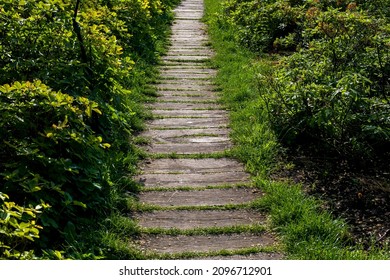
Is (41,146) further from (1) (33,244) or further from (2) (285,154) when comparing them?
(2) (285,154)

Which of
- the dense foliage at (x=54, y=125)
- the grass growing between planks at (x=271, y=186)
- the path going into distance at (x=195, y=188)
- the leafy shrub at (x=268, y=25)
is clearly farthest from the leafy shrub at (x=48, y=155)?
the leafy shrub at (x=268, y=25)

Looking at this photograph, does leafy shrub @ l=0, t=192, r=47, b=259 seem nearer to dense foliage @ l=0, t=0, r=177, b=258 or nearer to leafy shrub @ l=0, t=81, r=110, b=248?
dense foliage @ l=0, t=0, r=177, b=258

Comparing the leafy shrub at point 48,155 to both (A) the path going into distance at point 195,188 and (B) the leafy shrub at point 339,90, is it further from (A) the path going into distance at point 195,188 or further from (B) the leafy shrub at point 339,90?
(B) the leafy shrub at point 339,90

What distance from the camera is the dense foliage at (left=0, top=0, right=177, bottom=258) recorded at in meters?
4.09

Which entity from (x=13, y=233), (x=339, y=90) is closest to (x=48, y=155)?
(x=13, y=233)

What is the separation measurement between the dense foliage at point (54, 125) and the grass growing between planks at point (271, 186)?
53.3 inches

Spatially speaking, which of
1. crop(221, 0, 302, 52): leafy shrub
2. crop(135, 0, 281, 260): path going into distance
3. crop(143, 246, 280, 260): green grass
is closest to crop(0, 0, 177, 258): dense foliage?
crop(135, 0, 281, 260): path going into distance

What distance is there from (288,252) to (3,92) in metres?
2.60

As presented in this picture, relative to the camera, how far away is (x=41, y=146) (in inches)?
171

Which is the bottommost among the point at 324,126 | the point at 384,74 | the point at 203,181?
the point at 203,181

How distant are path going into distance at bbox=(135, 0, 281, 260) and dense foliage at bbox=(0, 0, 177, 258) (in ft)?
1.30

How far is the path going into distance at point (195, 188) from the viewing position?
445 centimetres

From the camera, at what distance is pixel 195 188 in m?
5.35

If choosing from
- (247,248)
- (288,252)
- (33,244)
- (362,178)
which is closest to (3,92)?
(33,244)
